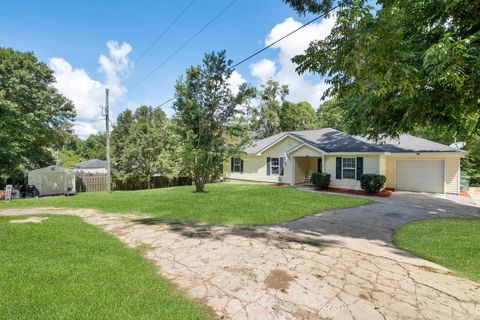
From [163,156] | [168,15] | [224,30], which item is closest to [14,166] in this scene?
[163,156]

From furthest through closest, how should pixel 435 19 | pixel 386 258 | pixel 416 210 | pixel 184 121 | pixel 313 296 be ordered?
pixel 184 121 → pixel 416 210 → pixel 435 19 → pixel 386 258 → pixel 313 296

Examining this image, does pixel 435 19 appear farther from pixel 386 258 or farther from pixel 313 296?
pixel 313 296

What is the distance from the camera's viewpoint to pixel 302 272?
435 cm

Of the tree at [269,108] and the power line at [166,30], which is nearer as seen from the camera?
the power line at [166,30]

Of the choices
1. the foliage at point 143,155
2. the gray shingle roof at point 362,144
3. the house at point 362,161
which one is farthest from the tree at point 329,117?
the foliage at point 143,155

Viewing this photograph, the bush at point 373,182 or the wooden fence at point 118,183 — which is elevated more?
the bush at point 373,182

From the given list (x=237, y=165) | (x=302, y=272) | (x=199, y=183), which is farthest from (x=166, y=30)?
(x=237, y=165)

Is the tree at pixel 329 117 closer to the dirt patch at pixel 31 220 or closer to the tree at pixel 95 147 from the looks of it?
the dirt patch at pixel 31 220

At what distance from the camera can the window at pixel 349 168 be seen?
54.7 feet

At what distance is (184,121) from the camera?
14.7m

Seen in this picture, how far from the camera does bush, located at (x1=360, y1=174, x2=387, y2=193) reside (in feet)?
48.8

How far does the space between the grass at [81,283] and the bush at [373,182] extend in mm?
13429

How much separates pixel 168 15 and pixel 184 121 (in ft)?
17.6

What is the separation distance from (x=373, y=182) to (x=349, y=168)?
2183 millimetres
